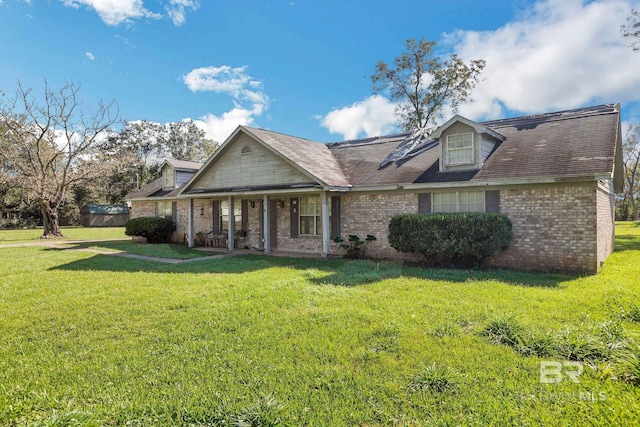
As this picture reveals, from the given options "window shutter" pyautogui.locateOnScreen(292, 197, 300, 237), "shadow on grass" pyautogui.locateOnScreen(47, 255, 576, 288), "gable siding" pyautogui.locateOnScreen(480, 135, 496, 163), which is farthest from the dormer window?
"gable siding" pyautogui.locateOnScreen(480, 135, 496, 163)

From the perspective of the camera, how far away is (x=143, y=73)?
18.2 metres

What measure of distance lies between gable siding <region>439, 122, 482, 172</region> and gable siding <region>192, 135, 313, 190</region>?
185 inches

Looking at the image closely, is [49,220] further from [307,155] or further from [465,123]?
[465,123]

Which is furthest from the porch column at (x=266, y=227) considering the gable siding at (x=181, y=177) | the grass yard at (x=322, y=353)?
the gable siding at (x=181, y=177)

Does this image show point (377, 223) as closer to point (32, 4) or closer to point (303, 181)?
point (303, 181)

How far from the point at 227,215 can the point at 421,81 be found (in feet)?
67.1

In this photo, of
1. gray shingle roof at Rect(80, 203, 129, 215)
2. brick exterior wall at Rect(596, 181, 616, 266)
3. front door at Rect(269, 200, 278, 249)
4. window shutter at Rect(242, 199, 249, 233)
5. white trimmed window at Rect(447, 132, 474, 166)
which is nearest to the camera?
brick exterior wall at Rect(596, 181, 616, 266)

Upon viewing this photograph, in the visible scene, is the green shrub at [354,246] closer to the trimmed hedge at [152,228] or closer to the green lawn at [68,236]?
the trimmed hedge at [152,228]

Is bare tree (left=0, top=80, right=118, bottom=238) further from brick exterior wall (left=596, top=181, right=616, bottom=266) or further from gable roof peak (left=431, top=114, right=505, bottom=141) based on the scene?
brick exterior wall (left=596, top=181, right=616, bottom=266)

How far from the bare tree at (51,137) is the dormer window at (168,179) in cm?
679

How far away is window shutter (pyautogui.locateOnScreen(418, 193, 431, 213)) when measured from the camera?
12.3 metres

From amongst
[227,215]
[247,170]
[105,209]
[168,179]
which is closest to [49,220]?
[168,179]

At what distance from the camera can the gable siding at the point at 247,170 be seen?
46.7 ft

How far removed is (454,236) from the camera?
34.6 feet
